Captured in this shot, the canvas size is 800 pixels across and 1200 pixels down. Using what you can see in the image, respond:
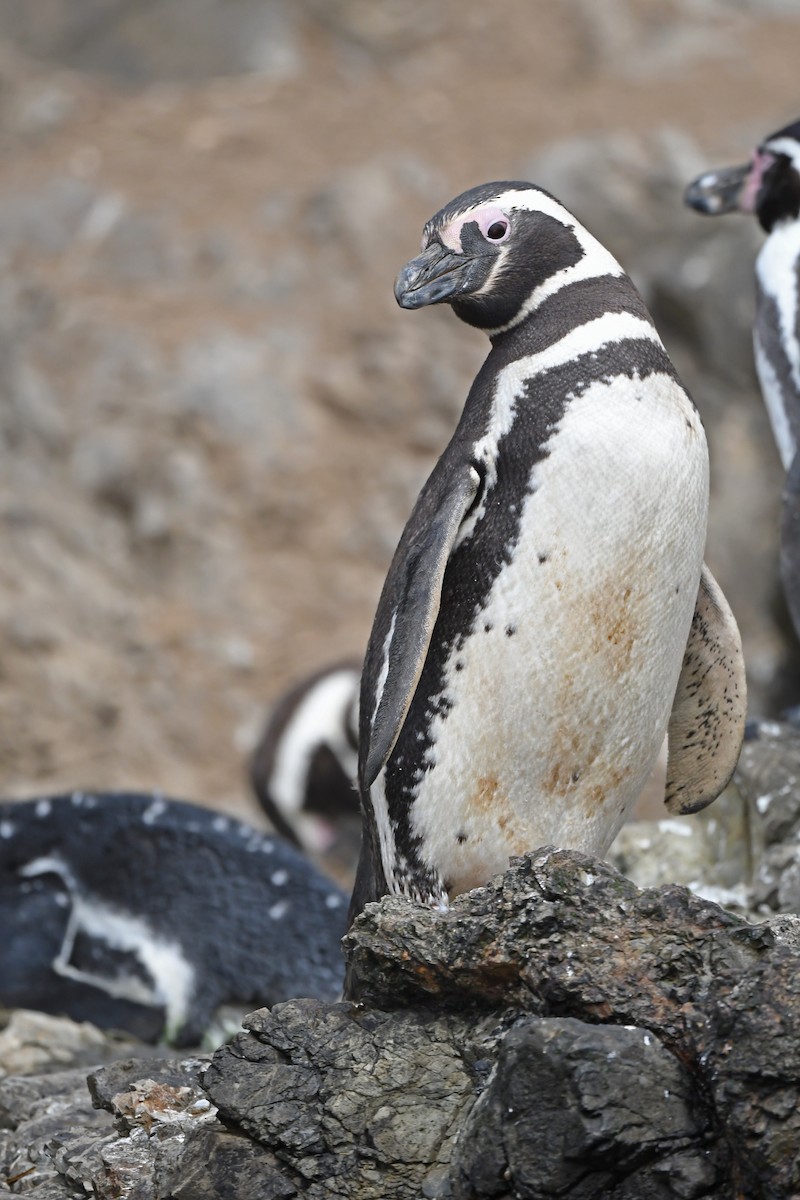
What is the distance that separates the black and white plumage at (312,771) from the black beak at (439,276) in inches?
186

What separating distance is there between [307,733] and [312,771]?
186mm

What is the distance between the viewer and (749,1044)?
6.53 feet

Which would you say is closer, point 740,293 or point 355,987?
point 355,987

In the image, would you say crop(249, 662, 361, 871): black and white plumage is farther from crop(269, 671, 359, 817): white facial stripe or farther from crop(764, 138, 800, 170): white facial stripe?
crop(764, 138, 800, 170): white facial stripe

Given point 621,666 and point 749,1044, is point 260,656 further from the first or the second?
point 749,1044

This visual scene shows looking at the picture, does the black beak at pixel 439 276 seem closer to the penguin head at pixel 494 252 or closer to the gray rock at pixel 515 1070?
the penguin head at pixel 494 252

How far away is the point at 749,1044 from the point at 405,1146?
1.71 ft

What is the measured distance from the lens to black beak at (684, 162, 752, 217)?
5.89 metres

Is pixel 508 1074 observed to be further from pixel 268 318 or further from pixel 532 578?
pixel 268 318

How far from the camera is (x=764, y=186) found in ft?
18.9

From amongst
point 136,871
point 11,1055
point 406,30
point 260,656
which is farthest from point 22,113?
point 11,1055

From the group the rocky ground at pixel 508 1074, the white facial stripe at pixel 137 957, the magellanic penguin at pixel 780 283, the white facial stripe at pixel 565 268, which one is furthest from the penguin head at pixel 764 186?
the rocky ground at pixel 508 1074

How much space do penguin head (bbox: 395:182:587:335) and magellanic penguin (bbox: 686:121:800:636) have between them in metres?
2.24

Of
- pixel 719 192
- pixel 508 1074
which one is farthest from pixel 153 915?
pixel 719 192
